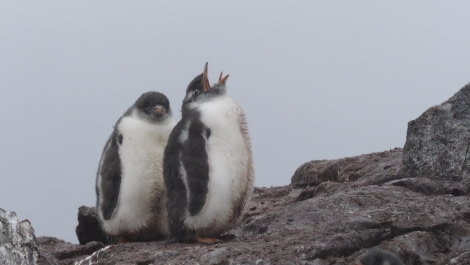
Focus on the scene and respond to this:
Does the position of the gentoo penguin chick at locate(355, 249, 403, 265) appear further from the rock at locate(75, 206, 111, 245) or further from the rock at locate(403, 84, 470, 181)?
the rock at locate(75, 206, 111, 245)

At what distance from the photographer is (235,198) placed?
7.83 metres

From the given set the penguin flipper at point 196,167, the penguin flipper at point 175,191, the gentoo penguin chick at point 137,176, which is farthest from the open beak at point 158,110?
the penguin flipper at point 196,167

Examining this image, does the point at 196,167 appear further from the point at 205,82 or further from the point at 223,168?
the point at 205,82

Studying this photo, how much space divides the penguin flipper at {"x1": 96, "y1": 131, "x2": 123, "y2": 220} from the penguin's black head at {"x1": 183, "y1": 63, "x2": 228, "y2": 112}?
0.88 m

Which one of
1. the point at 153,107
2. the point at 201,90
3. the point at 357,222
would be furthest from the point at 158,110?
the point at 357,222

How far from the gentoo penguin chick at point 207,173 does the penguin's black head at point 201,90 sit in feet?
0.35

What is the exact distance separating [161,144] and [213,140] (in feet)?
3.22

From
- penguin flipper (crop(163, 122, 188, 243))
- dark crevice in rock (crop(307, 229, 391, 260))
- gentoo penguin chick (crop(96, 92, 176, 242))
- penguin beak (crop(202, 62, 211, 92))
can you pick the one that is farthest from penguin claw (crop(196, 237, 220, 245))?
penguin beak (crop(202, 62, 211, 92))

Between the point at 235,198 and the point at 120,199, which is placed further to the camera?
the point at 120,199

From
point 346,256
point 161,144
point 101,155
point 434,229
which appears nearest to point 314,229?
point 346,256

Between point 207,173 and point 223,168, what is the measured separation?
0.54 ft

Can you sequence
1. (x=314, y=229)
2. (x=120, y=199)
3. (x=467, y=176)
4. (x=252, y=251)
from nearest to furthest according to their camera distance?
(x=252, y=251) → (x=314, y=229) → (x=120, y=199) → (x=467, y=176)

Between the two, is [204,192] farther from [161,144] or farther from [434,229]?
[434,229]

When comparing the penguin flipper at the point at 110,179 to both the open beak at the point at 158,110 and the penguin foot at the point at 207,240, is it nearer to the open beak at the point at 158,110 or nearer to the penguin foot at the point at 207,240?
the open beak at the point at 158,110
